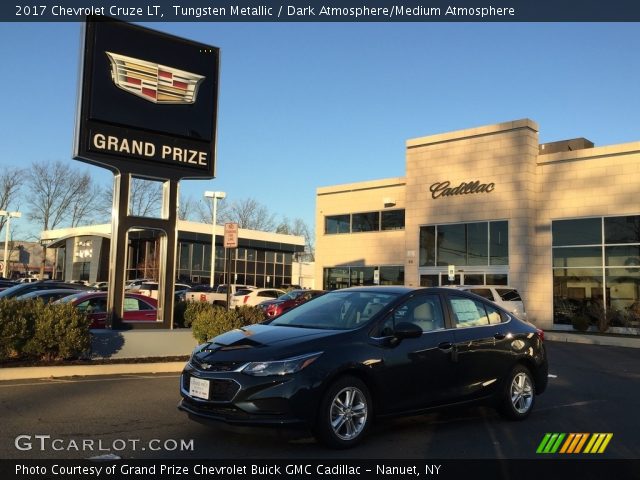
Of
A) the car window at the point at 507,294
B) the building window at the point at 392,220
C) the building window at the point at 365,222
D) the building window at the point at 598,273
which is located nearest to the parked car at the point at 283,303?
the car window at the point at 507,294

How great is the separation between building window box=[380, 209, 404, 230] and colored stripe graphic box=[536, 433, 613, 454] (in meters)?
25.5

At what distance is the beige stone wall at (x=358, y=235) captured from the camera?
1273 inches

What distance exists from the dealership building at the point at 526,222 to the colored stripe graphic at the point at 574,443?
17828 mm

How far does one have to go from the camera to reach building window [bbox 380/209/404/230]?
3231cm

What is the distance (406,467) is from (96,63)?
414 inches

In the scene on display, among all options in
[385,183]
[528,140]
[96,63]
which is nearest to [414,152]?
[385,183]

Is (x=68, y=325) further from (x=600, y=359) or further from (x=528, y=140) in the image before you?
(x=528, y=140)

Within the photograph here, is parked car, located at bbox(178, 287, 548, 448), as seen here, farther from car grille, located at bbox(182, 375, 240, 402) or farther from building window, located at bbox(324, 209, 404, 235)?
building window, located at bbox(324, 209, 404, 235)

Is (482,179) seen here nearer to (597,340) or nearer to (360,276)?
(360,276)

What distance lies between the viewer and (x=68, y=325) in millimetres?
10430

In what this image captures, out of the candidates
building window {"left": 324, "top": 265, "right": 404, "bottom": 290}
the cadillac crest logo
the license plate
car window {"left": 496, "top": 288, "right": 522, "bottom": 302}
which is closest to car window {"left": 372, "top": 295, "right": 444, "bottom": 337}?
the license plate

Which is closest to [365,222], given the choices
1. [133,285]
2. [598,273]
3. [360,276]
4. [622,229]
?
[360,276]

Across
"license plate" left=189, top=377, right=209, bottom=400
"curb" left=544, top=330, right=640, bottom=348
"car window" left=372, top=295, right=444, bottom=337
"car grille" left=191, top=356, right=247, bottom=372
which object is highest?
"car window" left=372, top=295, right=444, bottom=337

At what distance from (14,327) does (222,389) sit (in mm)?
6011
